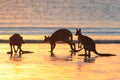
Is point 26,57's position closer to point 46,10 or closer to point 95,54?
point 95,54

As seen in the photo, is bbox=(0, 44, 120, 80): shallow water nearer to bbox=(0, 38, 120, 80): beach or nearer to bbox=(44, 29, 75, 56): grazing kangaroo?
bbox=(0, 38, 120, 80): beach

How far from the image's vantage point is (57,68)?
14.7 m

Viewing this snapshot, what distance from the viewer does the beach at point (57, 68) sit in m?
13.1

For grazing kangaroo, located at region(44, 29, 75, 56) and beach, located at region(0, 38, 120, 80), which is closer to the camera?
beach, located at region(0, 38, 120, 80)

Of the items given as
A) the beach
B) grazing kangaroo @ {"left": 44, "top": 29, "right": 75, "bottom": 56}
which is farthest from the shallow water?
grazing kangaroo @ {"left": 44, "top": 29, "right": 75, "bottom": 56}

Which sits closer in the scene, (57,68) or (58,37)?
(57,68)

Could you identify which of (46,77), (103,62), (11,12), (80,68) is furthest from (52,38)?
(11,12)

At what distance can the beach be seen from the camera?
13053 mm

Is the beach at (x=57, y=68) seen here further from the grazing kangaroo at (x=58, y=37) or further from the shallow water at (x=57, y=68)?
the grazing kangaroo at (x=58, y=37)

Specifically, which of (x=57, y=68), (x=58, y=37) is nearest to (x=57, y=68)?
(x=57, y=68)

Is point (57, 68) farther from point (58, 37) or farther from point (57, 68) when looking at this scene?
point (58, 37)

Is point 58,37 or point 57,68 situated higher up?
point 58,37

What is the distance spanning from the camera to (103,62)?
53.5 feet

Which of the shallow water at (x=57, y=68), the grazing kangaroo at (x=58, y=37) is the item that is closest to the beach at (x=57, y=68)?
the shallow water at (x=57, y=68)
